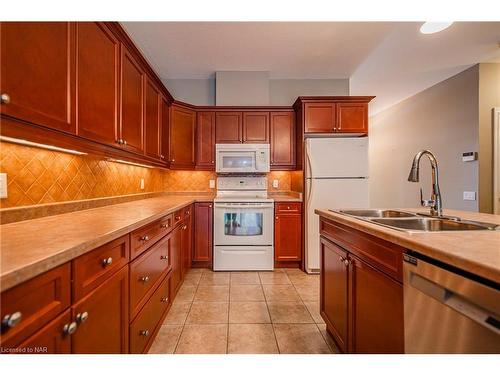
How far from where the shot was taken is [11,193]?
1156mm

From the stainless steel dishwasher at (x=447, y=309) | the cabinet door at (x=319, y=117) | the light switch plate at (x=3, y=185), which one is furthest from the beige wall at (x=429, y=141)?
the light switch plate at (x=3, y=185)

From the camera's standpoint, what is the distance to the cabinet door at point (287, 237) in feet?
10.0

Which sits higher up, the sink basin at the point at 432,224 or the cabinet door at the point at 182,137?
the cabinet door at the point at 182,137

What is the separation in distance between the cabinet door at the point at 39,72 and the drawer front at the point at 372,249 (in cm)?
160

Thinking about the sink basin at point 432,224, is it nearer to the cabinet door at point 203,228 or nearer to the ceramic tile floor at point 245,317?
the ceramic tile floor at point 245,317

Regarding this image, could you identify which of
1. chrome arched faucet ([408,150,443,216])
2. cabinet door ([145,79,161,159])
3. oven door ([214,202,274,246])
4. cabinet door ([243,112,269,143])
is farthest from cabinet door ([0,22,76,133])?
cabinet door ([243,112,269,143])

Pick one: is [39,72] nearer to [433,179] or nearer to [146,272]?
[146,272]

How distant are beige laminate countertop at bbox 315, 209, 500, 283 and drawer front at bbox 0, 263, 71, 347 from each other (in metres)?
1.19

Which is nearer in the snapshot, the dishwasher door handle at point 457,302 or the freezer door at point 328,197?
the dishwasher door handle at point 457,302

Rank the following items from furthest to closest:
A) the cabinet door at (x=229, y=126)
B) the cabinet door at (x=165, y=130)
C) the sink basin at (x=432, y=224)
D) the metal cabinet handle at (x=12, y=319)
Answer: the cabinet door at (x=229, y=126)
the cabinet door at (x=165, y=130)
the sink basin at (x=432, y=224)
the metal cabinet handle at (x=12, y=319)

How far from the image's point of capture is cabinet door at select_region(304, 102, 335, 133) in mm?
3021

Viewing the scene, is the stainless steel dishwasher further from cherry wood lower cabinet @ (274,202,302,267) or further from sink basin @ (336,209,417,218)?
cherry wood lower cabinet @ (274,202,302,267)
